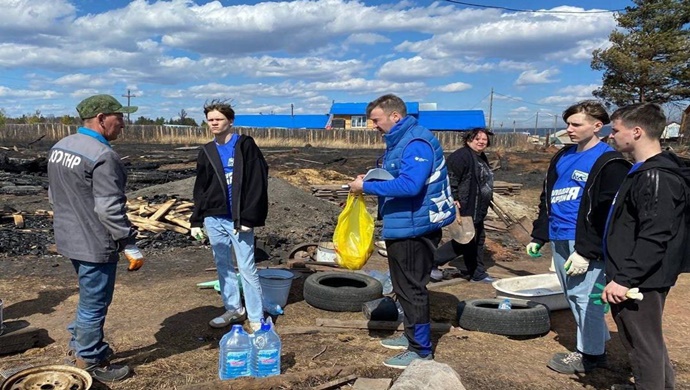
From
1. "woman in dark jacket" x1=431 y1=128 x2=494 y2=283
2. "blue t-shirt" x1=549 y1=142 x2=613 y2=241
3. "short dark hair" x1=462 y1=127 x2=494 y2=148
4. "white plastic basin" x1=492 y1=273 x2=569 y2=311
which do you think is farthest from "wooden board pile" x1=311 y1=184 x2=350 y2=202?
"blue t-shirt" x1=549 y1=142 x2=613 y2=241

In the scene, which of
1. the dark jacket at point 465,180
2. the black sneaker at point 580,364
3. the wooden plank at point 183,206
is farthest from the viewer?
the wooden plank at point 183,206

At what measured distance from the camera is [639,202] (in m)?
3.00

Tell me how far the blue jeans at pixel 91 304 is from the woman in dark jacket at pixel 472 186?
4356 mm

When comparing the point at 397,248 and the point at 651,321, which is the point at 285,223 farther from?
the point at 651,321

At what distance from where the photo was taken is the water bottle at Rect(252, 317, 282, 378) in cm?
379

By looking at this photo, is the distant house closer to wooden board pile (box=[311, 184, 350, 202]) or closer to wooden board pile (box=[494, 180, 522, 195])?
wooden board pile (box=[494, 180, 522, 195])

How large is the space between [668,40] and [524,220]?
77.4ft

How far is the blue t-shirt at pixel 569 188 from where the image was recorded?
3885 millimetres

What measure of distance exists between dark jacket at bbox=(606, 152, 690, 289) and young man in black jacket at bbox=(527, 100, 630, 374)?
1.82 ft

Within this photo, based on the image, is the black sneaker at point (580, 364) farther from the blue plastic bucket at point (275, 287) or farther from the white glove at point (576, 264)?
the blue plastic bucket at point (275, 287)

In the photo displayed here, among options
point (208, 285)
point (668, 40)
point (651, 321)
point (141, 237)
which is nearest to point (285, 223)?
point (141, 237)

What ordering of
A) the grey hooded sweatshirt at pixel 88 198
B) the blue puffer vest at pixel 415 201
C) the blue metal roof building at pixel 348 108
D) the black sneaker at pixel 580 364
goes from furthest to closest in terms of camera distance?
the blue metal roof building at pixel 348 108, the black sneaker at pixel 580 364, the blue puffer vest at pixel 415 201, the grey hooded sweatshirt at pixel 88 198

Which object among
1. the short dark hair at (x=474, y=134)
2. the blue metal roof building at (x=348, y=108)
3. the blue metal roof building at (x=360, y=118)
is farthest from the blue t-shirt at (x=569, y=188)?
the blue metal roof building at (x=348, y=108)

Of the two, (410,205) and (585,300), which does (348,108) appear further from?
(585,300)
